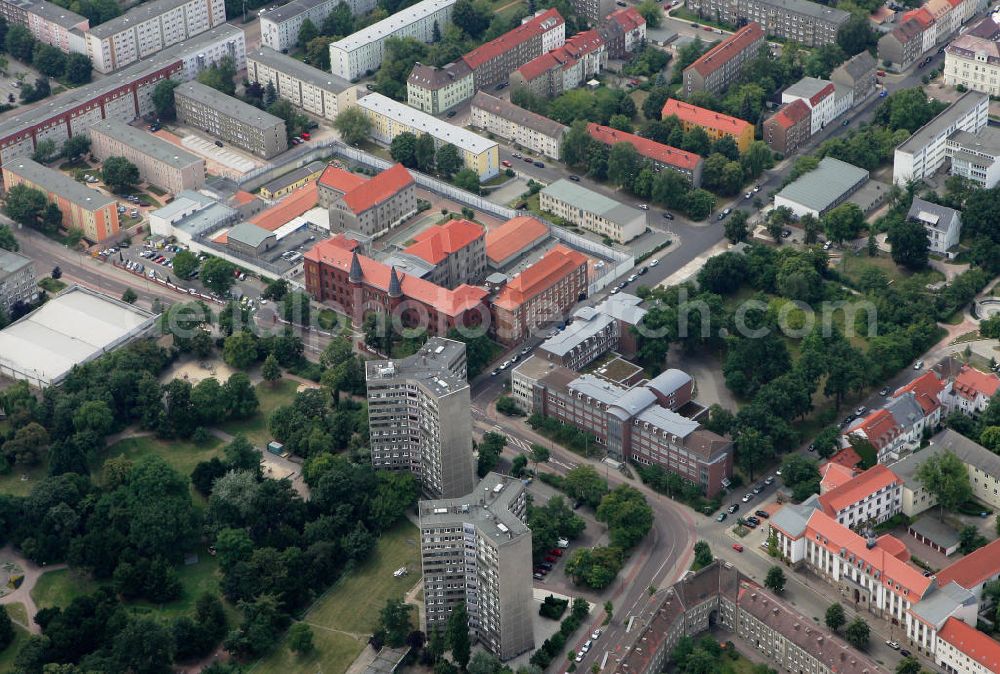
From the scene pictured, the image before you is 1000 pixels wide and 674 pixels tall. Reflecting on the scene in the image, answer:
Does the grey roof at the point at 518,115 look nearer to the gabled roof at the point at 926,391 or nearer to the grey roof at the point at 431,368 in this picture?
the grey roof at the point at 431,368

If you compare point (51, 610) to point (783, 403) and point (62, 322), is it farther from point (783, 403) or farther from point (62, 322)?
point (783, 403)

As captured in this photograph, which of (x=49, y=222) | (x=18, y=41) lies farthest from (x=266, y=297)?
(x=18, y=41)

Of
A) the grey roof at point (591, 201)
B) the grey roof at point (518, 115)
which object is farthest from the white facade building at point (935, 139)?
the grey roof at point (518, 115)

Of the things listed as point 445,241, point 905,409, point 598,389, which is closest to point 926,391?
point 905,409

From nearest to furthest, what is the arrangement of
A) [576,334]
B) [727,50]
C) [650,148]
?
1. [576,334]
2. [650,148]
3. [727,50]

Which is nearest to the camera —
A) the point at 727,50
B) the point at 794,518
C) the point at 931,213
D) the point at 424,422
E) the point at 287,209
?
the point at 794,518

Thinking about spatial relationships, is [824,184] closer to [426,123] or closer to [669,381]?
[669,381]

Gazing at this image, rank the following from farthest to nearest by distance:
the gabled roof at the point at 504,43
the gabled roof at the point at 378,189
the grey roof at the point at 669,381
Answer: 1. the gabled roof at the point at 504,43
2. the gabled roof at the point at 378,189
3. the grey roof at the point at 669,381
